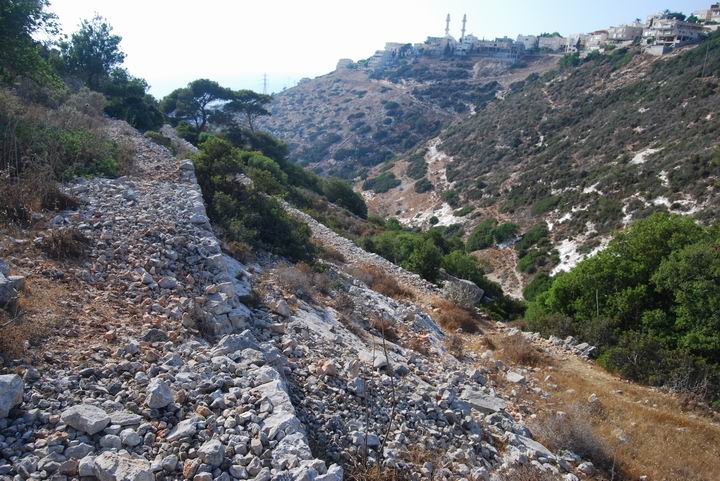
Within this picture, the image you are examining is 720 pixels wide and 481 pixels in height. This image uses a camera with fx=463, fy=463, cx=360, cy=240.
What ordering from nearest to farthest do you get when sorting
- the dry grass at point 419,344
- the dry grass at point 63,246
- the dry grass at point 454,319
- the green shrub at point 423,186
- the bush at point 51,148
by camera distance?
the dry grass at point 63,246
the bush at point 51,148
the dry grass at point 419,344
the dry grass at point 454,319
the green shrub at point 423,186

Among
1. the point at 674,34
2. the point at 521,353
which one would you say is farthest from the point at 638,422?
the point at 674,34

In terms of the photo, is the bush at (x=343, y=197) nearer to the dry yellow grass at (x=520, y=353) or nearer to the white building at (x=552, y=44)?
the dry yellow grass at (x=520, y=353)

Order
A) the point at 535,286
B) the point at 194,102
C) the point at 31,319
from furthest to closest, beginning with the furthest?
the point at 194,102
the point at 535,286
the point at 31,319

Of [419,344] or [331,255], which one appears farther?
[331,255]

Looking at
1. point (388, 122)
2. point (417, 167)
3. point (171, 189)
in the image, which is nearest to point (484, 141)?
point (417, 167)

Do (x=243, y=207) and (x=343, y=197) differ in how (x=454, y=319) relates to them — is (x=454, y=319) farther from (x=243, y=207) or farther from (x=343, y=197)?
(x=343, y=197)

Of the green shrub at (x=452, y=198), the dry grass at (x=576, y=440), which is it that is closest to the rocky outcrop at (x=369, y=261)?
the dry grass at (x=576, y=440)

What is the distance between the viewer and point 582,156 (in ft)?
136

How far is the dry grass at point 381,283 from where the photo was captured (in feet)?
44.5

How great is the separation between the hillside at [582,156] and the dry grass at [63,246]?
27.1 m

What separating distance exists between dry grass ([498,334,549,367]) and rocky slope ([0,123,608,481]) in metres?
0.97

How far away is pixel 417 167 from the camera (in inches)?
2312

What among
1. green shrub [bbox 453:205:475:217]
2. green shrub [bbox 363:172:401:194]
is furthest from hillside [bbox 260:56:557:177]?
green shrub [bbox 453:205:475:217]

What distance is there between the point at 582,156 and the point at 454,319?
34.8 metres
